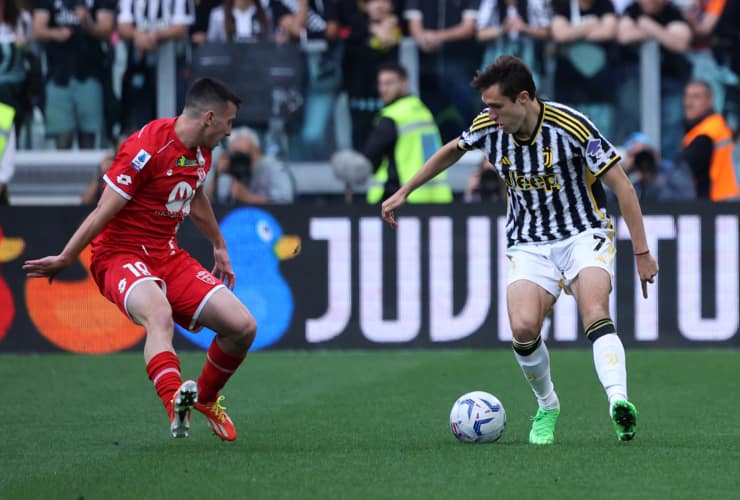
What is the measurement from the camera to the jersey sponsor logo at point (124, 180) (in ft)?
24.6

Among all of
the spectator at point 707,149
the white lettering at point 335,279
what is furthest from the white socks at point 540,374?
the spectator at point 707,149

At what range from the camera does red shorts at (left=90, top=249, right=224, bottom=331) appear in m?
7.64

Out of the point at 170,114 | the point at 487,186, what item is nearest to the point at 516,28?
the point at 487,186

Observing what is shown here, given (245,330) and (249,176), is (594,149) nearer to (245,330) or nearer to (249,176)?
(245,330)

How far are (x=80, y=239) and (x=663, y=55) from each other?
1011 centimetres

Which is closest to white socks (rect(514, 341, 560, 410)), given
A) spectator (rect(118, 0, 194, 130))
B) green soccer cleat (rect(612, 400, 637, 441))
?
green soccer cleat (rect(612, 400, 637, 441))

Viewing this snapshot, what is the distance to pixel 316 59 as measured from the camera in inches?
631

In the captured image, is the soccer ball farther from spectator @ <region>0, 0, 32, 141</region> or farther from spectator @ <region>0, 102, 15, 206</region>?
spectator @ <region>0, 0, 32, 141</region>

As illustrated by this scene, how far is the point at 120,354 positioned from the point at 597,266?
6.82 metres

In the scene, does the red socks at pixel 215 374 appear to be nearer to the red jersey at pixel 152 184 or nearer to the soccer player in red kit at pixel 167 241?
the soccer player in red kit at pixel 167 241

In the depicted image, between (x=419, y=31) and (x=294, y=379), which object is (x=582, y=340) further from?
(x=419, y=31)

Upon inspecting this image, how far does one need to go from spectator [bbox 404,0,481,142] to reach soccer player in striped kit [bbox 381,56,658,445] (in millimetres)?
8271

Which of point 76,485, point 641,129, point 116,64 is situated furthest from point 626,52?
point 76,485

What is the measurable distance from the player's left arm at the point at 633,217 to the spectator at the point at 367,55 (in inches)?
338
